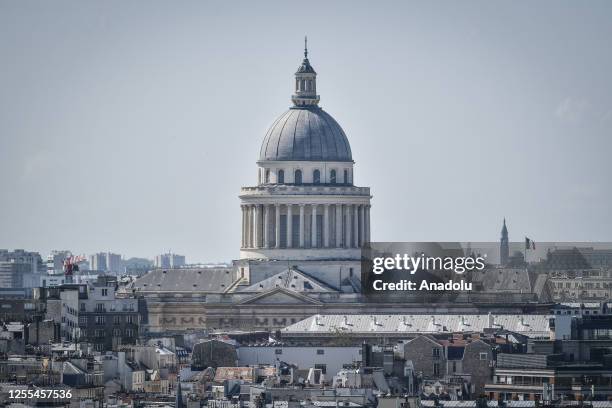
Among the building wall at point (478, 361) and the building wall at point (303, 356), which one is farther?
the building wall at point (303, 356)

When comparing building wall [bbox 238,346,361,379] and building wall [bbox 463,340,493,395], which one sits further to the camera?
building wall [bbox 238,346,361,379]

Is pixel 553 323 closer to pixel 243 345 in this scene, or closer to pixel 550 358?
pixel 243 345

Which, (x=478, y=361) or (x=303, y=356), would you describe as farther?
(x=303, y=356)

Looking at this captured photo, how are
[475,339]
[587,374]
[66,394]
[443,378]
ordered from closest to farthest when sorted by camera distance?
[66,394] < [587,374] < [443,378] < [475,339]

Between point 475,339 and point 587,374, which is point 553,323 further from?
point 587,374

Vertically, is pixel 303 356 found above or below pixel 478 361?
above

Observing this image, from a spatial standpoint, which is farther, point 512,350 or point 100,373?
point 512,350

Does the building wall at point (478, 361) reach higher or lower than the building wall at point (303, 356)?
lower

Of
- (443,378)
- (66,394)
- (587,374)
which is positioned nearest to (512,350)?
(443,378)

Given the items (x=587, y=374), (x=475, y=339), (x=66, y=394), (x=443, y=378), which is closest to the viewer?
(x=66, y=394)

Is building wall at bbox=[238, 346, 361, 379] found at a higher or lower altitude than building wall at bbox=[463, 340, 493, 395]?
higher
